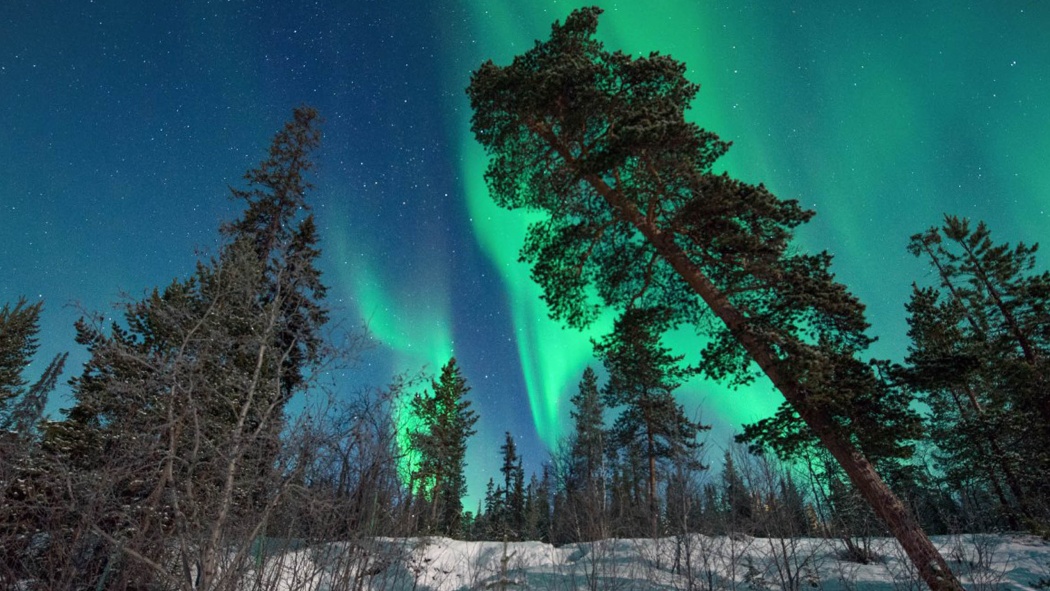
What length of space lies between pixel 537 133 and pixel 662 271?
Answer: 4.75 meters

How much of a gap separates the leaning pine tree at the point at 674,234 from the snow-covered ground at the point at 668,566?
9.52ft

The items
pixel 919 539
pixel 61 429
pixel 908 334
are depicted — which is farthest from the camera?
pixel 908 334

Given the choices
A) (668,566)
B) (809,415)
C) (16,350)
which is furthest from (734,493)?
(16,350)

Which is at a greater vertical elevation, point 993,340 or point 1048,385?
point 993,340

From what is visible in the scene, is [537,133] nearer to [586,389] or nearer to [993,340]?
[993,340]

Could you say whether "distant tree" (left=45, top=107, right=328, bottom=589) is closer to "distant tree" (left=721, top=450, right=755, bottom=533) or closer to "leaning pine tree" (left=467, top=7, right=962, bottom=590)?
"leaning pine tree" (left=467, top=7, right=962, bottom=590)

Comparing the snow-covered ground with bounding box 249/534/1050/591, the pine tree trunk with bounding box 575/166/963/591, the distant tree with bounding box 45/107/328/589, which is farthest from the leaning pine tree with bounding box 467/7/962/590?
the distant tree with bounding box 45/107/328/589

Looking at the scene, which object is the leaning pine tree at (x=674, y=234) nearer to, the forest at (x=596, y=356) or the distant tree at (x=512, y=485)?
the forest at (x=596, y=356)

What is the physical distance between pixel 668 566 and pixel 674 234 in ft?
31.5

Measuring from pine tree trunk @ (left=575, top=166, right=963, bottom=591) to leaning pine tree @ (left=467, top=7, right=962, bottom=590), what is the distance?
0.07 ft

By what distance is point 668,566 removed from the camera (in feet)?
41.1

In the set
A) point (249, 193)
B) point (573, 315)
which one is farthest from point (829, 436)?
point (249, 193)

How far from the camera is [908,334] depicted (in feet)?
79.2

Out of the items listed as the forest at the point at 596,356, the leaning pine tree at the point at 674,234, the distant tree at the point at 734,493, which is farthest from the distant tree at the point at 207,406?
the distant tree at the point at 734,493
